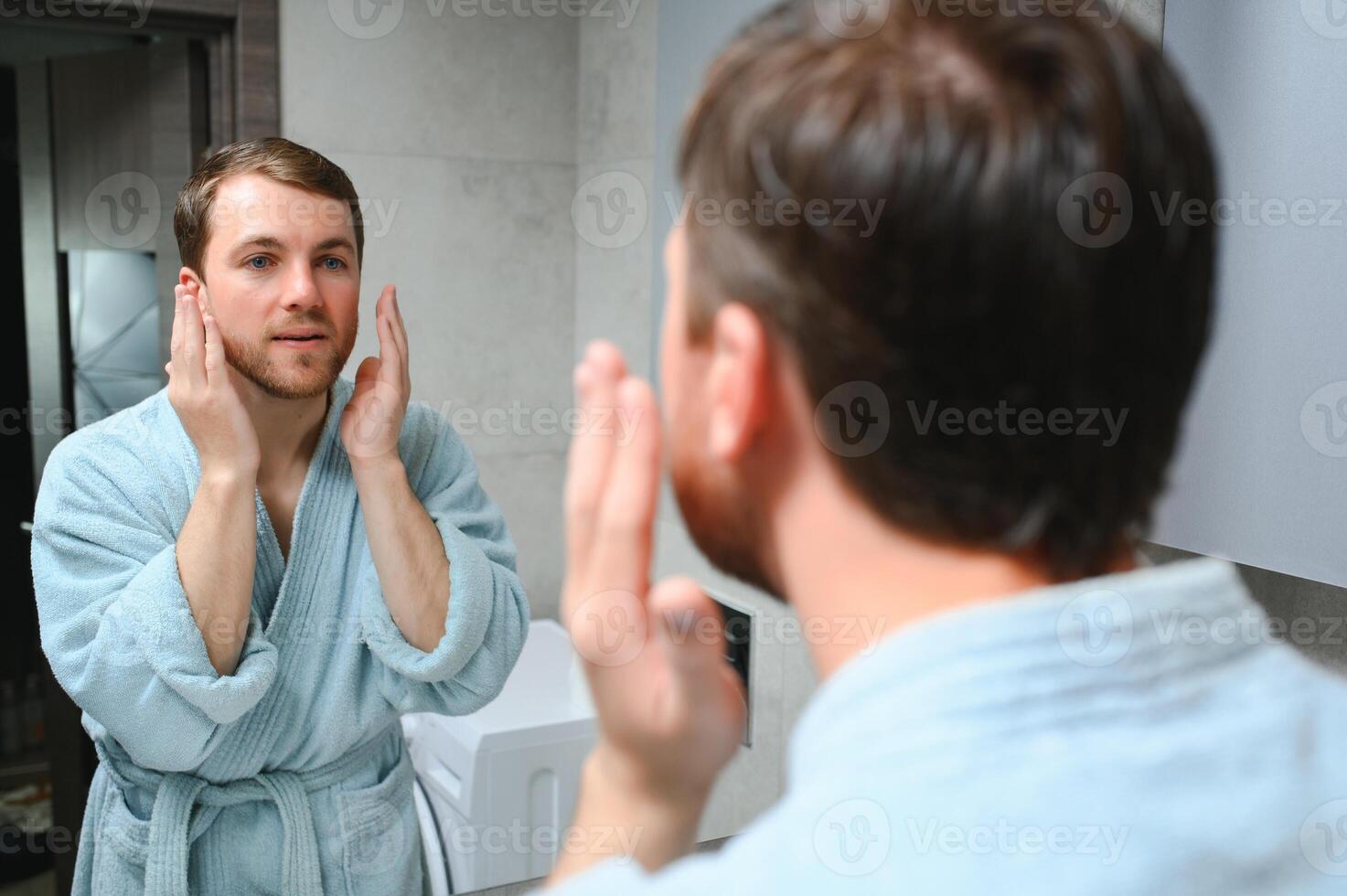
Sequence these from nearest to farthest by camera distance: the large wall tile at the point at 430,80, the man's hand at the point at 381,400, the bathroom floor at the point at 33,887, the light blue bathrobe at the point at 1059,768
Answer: the light blue bathrobe at the point at 1059,768
the man's hand at the point at 381,400
the large wall tile at the point at 430,80
the bathroom floor at the point at 33,887

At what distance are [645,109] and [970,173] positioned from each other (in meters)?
1.48

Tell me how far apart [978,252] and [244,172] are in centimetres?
73

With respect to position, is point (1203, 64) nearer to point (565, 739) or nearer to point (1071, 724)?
point (1071, 724)

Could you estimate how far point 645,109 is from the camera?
67.9 inches

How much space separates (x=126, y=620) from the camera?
2.72 ft

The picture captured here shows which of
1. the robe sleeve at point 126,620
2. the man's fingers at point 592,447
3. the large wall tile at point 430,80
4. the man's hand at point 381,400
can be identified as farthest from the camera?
the large wall tile at point 430,80

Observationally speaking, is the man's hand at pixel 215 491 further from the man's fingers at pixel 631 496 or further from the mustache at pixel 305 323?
the man's fingers at pixel 631 496

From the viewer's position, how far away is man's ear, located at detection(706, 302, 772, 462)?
1.21 feet

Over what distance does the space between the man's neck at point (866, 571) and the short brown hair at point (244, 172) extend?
2.14 ft

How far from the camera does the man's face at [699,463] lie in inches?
15.7

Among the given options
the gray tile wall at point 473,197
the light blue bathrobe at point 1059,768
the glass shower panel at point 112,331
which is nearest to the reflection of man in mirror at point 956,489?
the light blue bathrobe at point 1059,768

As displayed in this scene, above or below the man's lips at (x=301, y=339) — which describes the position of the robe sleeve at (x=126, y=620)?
below

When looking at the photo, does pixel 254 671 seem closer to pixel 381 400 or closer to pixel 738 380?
pixel 381 400

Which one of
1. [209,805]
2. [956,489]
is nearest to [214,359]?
[209,805]
